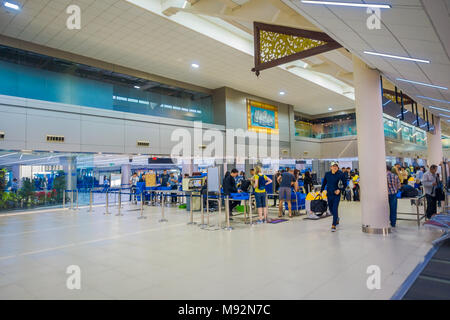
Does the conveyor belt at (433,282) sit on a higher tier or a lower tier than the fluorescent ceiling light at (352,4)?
lower

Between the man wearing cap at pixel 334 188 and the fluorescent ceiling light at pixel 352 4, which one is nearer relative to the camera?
the fluorescent ceiling light at pixel 352 4

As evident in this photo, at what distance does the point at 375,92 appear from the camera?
20.9ft

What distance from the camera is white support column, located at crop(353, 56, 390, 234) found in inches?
243

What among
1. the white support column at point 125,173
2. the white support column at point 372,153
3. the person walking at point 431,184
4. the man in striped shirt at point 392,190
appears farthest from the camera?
→ the white support column at point 125,173

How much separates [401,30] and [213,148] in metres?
12.6

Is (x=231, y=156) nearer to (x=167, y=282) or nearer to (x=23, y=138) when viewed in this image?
(x=23, y=138)

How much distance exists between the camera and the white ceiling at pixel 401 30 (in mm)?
2646

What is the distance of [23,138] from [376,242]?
11.2 m

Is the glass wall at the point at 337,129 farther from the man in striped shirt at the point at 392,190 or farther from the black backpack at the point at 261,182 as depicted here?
the man in striped shirt at the point at 392,190

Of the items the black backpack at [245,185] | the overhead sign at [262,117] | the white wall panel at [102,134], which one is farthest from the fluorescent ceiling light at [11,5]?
the overhead sign at [262,117]

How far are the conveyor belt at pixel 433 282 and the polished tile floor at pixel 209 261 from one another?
0.17 m

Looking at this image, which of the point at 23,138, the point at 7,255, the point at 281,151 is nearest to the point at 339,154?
the point at 281,151

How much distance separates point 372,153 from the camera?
629 centimetres

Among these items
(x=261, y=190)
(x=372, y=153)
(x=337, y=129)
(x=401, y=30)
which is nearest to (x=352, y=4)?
(x=401, y=30)
